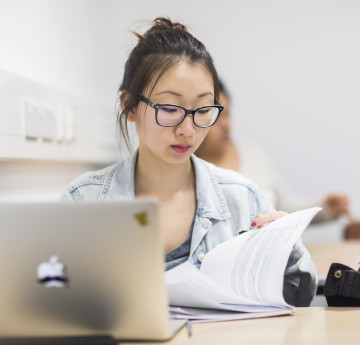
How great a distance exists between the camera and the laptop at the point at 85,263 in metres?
0.77

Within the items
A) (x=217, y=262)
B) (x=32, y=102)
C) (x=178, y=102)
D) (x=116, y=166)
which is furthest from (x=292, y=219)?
(x=32, y=102)

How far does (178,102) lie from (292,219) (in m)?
0.38

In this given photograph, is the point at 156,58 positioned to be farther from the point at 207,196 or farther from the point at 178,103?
the point at 207,196

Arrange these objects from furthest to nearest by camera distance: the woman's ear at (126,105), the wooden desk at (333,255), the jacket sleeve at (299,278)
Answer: the wooden desk at (333,255)
the woman's ear at (126,105)
the jacket sleeve at (299,278)

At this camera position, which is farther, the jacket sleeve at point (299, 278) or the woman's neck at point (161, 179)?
the woman's neck at point (161, 179)

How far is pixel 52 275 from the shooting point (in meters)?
0.79

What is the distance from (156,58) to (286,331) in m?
0.72

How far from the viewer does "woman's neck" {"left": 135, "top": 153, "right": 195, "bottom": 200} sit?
1.42 metres

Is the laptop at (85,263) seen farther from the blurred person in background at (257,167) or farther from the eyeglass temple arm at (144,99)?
the blurred person in background at (257,167)

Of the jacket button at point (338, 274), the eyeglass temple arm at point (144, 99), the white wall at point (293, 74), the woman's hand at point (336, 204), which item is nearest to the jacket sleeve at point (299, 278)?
the jacket button at point (338, 274)

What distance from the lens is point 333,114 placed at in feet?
9.67

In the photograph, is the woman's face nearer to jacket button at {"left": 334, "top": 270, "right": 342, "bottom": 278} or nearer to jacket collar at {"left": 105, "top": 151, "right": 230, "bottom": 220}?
jacket collar at {"left": 105, "top": 151, "right": 230, "bottom": 220}

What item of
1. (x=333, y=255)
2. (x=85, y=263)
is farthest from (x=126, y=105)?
(x=333, y=255)

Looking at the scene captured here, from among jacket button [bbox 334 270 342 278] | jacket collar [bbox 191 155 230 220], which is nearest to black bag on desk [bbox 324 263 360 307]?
jacket button [bbox 334 270 342 278]
